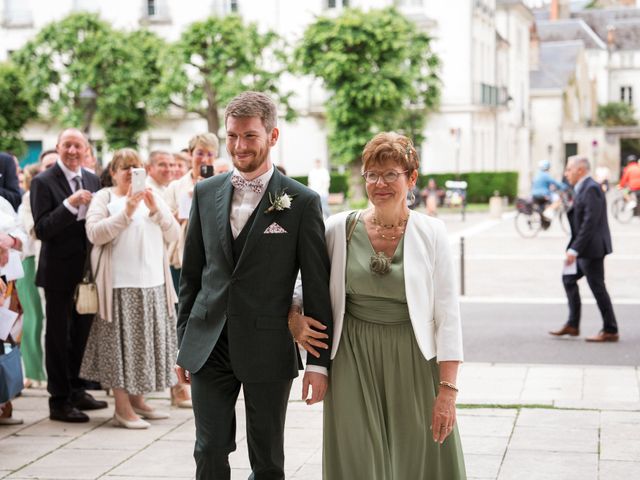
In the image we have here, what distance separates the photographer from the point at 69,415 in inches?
302

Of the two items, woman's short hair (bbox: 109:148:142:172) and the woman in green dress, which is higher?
woman's short hair (bbox: 109:148:142:172)

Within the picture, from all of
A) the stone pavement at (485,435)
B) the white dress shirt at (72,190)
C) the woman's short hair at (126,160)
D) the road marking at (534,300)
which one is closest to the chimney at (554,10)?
the road marking at (534,300)

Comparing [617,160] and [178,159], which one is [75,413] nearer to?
[178,159]

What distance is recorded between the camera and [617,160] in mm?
89062

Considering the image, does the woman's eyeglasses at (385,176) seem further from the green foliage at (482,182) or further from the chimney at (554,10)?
the chimney at (554,10)

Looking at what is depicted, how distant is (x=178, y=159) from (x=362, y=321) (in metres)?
5.29

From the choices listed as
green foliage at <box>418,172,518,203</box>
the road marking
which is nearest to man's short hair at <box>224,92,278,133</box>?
the road marking

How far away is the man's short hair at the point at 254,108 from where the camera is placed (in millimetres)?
4352

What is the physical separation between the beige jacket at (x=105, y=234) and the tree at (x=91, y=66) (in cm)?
3358

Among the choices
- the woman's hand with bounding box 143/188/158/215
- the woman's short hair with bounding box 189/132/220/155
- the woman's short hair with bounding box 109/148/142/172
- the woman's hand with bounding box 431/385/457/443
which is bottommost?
the woman's hand with bounding box 431/385/457/443

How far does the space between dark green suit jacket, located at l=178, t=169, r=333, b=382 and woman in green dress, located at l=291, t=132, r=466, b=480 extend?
10cm

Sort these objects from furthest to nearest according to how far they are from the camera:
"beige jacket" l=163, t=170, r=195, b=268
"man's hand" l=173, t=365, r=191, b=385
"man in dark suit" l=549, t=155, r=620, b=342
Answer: "man in dark suit" l=549, t=155, r=620, b=342 → "beige jacket" l=163, t=170, r=195, b=268 → "man's hand" l=173, t=365, r=191, b=385

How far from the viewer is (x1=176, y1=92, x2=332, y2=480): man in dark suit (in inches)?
174

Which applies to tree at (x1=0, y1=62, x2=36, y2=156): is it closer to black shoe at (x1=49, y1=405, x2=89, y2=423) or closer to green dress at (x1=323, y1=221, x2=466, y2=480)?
black shoe at (x1=49, y1=405, x2=89, y2=423)
